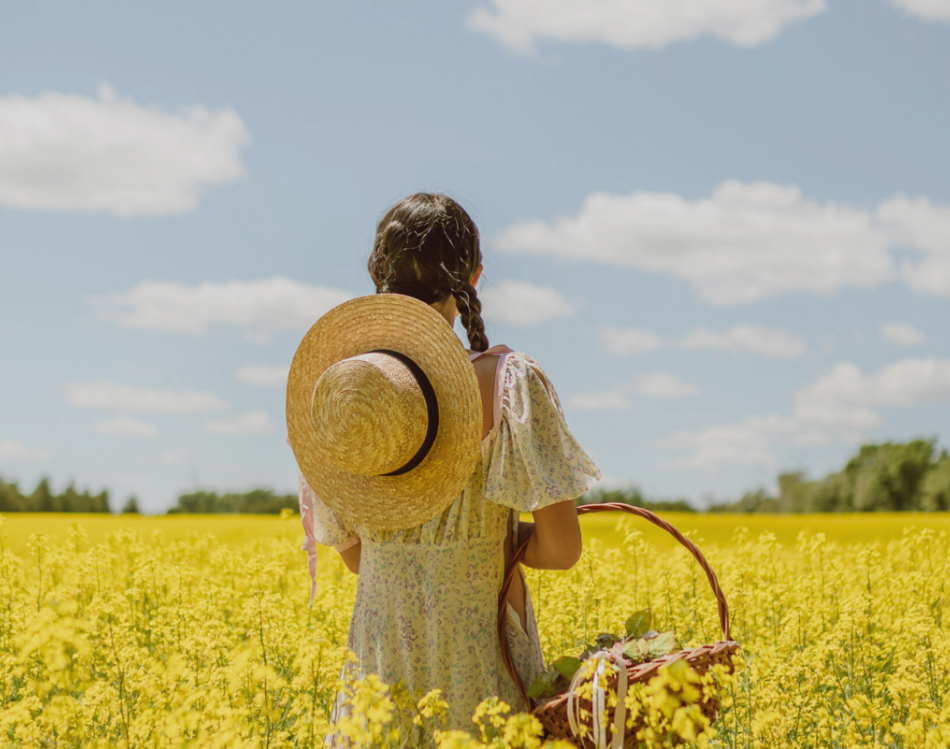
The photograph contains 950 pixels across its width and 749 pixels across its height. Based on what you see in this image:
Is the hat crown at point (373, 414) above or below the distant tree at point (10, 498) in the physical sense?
above

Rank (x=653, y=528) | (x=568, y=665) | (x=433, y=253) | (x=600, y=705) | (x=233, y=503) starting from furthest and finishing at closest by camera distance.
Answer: (x=233, y=503)
(x=653, y=528)
(x=433, y=253)
(x=568, y=665)
(x=600, y=705)

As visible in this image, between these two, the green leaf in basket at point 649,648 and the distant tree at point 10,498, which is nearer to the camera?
the green leaf in basket at point 649,648

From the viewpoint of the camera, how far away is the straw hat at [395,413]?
2121 mm

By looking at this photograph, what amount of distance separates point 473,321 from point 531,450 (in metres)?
0.41

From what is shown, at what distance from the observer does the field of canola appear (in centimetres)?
215

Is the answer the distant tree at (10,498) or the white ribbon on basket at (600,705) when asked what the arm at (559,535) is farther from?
the distant tree at (10,498)

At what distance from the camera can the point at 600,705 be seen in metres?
1.97

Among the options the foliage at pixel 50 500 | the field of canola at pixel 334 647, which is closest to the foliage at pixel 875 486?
the foliage at pixel 50 500

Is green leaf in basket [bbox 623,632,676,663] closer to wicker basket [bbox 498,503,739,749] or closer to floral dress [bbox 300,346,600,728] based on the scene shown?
wicker basket [bbox 498,503,739,749]

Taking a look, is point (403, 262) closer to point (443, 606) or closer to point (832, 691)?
point (443, 606)

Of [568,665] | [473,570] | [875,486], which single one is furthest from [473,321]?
[875,486]

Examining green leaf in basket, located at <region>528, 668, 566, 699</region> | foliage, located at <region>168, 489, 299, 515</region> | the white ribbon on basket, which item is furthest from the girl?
foliage, located at <region>168, 489, 299, 515</region>

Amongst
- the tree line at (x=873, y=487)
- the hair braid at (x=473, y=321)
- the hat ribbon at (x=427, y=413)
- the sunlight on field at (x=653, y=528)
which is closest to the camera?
the hat ribbon at (x=427, y=413)

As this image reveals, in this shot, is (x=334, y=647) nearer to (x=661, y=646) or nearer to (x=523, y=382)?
(x=661, y=646)
